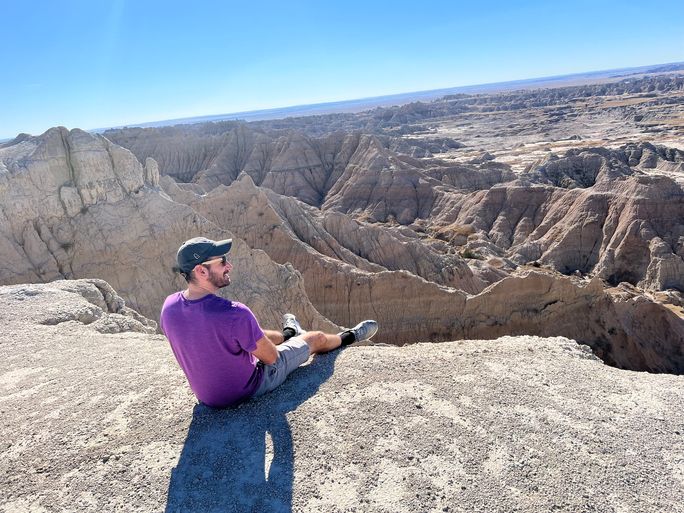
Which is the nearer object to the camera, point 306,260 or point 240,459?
point 240,459

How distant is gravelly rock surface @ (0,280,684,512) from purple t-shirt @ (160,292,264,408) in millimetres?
305

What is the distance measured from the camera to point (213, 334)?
4305 mm

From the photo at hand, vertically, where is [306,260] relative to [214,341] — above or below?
below

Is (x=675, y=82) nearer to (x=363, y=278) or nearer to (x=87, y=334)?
(x=363, y=278)

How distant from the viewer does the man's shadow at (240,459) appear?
3715 millimetres

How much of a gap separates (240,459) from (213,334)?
3.62 ft

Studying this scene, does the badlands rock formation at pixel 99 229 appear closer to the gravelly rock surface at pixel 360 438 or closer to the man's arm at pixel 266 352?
the gravelly rock surface at pixel 360 438

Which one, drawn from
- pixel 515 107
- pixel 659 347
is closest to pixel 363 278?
pixel 659 347

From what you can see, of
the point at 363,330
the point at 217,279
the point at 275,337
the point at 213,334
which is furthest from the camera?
the point at 363,330

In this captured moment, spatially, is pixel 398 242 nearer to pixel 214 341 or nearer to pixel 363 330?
pixel 363 330

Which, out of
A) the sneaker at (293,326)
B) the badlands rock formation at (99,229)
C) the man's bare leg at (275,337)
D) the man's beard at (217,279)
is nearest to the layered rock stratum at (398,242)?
the badlands rock formation at (99,229)

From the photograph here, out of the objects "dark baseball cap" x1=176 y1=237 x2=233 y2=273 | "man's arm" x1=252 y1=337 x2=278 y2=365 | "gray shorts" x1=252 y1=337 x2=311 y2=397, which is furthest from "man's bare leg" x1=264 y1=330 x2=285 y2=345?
"dark baseball cap" x1=176 y1=237 x2=233 y2=273

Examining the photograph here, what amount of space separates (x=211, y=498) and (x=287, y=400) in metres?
1.28

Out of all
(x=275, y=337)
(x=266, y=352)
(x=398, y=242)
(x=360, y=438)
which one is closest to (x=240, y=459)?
(x=266, y=352)
